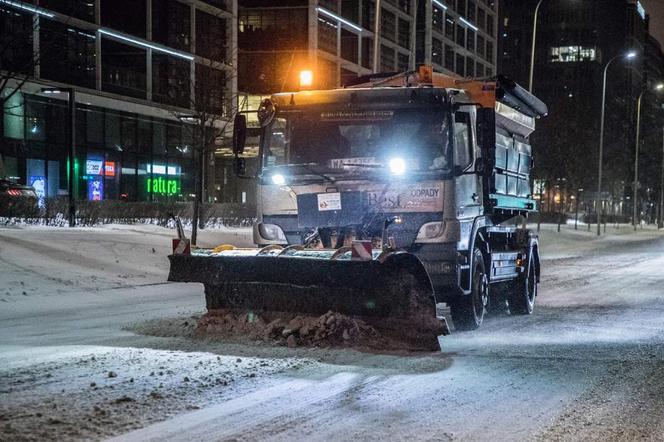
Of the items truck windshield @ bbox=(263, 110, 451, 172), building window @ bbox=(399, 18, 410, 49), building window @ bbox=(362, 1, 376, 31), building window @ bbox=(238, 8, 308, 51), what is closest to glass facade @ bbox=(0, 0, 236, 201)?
building window @ bbox=(238, 8, 308, 51)

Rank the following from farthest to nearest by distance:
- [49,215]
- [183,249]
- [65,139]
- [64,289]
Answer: [65,139] < [49,215] < [64,289] < [183,249]

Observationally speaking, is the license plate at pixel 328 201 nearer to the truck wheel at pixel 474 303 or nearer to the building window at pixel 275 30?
the truck wheel at pixel 474 303

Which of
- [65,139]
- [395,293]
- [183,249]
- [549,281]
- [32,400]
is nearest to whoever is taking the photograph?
[32,400]

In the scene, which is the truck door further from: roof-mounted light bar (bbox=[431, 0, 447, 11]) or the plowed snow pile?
roof-mounted light bar (bbox=[431, 0, 447, 11])

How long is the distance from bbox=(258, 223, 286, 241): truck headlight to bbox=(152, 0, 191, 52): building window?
3495 centimetres

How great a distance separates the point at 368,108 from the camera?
32.7ft

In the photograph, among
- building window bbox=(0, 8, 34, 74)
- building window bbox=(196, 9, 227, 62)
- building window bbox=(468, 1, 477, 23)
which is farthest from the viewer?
building window bbox=(468, 1, 477, 23)

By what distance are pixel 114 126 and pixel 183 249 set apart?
3446 cm

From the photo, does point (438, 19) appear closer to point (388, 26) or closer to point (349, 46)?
point (388, 26)

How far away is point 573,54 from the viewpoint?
5118 inches

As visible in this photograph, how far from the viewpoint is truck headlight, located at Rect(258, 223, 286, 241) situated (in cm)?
1020

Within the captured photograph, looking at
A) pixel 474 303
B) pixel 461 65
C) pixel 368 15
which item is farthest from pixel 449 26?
pixel 474 303

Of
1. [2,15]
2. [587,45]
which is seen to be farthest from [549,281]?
[587,45]

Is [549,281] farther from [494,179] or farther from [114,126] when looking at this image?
[114,126]
